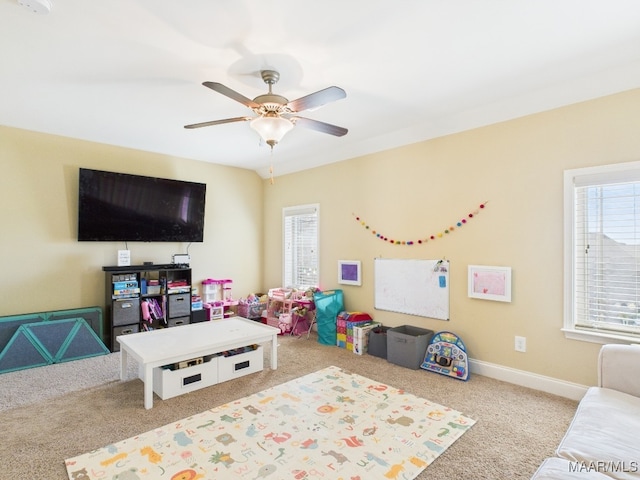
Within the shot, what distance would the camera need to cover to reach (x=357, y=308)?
4285mm

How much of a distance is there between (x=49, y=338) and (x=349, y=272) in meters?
3.27

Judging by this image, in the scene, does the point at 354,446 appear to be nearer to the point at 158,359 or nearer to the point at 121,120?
the point at 158,359

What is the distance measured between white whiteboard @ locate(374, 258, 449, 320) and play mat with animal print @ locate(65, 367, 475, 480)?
106cm

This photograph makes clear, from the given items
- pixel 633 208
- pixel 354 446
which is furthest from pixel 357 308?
pixel 633 208

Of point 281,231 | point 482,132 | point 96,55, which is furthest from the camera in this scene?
point 281,231

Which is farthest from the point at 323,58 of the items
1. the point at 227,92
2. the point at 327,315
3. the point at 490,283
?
the point at 327,315

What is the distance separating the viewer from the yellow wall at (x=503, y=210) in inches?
104

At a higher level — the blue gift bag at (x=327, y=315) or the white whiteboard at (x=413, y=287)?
the white whiteboard at (x=413, y=287)

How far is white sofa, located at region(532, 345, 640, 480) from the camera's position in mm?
1331

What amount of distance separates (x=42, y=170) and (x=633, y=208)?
5421mm

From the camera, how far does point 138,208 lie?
4258 mm

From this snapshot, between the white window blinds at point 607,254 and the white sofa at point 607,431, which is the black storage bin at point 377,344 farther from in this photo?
the white sofa at point 607,431

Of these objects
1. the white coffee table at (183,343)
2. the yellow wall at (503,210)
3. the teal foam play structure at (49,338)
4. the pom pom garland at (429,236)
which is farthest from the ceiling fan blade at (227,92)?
the teal foam play structure at (49,338)

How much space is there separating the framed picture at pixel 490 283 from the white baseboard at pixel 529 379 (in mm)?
607
